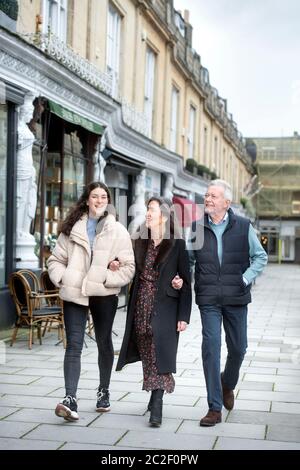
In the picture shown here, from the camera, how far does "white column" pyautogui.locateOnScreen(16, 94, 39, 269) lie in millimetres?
10875

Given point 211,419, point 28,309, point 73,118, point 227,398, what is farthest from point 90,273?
point 73,118

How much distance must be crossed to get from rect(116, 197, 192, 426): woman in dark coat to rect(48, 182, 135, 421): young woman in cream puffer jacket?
6.3 inches

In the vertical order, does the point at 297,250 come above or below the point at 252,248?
below

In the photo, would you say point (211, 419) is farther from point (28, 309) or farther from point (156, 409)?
point (28, 309)

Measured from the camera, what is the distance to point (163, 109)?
24.1 m

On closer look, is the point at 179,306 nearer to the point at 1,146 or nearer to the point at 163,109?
the point at 1,146

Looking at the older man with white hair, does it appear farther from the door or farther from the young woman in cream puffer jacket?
the door

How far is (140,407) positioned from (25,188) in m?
5.58

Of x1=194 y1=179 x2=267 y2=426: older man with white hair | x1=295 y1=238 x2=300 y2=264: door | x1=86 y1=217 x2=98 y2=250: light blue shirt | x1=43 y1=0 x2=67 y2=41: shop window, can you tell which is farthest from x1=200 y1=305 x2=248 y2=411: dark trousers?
x1=295 y1=238 x2=300 y2=264: door

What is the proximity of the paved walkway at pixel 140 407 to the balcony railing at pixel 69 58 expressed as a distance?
5.02m

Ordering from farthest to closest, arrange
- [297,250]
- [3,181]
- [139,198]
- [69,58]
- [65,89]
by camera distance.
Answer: [297,250] → [139,198] → [69,58] → [65,89] → [3,181]

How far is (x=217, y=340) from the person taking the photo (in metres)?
5.61
